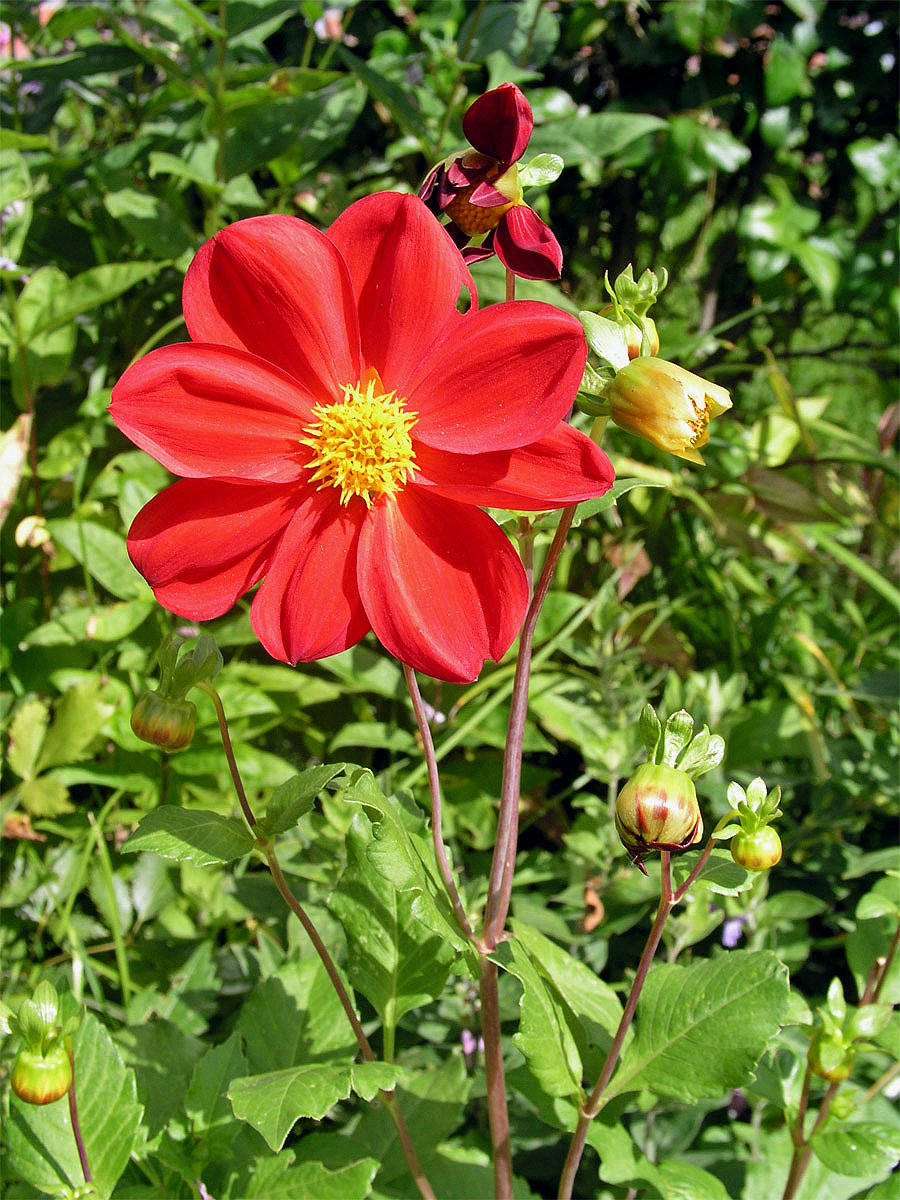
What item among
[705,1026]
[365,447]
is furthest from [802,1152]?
[365,447]

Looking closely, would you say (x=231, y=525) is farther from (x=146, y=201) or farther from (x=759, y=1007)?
(x=146, y=201)

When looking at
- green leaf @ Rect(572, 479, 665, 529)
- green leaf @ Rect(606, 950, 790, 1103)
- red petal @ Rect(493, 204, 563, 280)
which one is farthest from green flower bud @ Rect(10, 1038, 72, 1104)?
red petal @ Rect(493, 204, 563, 280)

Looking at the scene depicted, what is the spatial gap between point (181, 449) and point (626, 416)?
275mm

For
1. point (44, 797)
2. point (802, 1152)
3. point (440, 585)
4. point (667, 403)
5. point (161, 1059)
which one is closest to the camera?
point (667, 403)

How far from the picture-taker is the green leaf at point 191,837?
0.68 meters

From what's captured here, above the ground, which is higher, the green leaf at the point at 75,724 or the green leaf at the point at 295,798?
the green leaf at the point at 295,798

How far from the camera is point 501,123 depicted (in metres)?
0.63

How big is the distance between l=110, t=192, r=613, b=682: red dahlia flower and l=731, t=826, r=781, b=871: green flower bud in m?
0.20

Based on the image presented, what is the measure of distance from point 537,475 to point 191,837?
13.1 inches

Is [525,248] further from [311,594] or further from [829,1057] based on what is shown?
[829,1057]

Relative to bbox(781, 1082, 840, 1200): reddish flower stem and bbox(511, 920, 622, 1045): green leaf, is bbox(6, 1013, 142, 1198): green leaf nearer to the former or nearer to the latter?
bbox(511, 920, 622, 1045): green leaf

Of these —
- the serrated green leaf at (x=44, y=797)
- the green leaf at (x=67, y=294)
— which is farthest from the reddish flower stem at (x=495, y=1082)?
the green leaf at (x=67, y=294)

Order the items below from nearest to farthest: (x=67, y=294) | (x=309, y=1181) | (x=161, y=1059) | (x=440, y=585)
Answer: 1. (x=440, y=585)
2. (x=309, y=1181)
3. (x=161, y=1059)
4. (x=67, y=294)

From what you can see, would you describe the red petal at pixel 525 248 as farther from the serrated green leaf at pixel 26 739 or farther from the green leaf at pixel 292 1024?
the serrated green leaf at pixel 26 739
